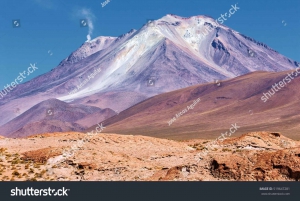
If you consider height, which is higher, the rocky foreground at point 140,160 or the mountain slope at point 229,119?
the mountain slope at point 229,119

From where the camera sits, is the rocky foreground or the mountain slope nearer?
the rocky foreground

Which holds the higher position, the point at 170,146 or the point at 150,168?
the point at 170,146

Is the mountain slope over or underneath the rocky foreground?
over

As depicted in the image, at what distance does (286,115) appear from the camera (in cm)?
14838

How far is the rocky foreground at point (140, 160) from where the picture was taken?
24344mm

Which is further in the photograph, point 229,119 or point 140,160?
point 229,119

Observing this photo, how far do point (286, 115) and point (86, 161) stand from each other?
413 feet

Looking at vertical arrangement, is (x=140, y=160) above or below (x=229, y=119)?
below

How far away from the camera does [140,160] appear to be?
32.4 metres

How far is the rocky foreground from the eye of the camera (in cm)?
2434
